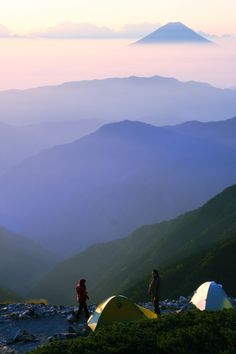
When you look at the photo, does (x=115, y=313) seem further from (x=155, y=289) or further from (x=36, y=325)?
(x=36, y=325)

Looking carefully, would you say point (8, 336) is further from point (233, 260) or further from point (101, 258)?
point (101, 258)

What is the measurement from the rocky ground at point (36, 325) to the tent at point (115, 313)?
676 millimetres

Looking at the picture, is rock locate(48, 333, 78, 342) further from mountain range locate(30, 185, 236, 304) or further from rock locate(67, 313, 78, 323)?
mountain range locate(30, 185, 236, 304)

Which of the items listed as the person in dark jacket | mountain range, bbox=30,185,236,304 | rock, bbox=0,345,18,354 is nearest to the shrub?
rock, bbox=0,345,18,354

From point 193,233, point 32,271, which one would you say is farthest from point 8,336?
point 32,271

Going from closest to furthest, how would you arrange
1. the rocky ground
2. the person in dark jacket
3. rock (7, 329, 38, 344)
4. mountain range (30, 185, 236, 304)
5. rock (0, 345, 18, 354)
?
rock (0, 345, 18, 354)
the rocky ground
rock (7, 329, 38, 344)
the person in dark jacket
mountain range (30, 185, 236, 304)

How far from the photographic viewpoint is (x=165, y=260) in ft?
315

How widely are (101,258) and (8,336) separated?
461 ft

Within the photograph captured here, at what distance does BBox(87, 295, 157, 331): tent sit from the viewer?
2027 cm

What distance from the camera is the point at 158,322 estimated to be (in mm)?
17281

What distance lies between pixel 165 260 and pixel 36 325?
75.0m

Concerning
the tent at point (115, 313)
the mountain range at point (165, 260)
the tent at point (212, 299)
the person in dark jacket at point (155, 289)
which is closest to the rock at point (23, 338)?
the tent at point (115, 313)

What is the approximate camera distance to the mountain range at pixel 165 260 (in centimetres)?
6122

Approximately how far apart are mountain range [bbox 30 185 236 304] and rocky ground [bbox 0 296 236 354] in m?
25.7
